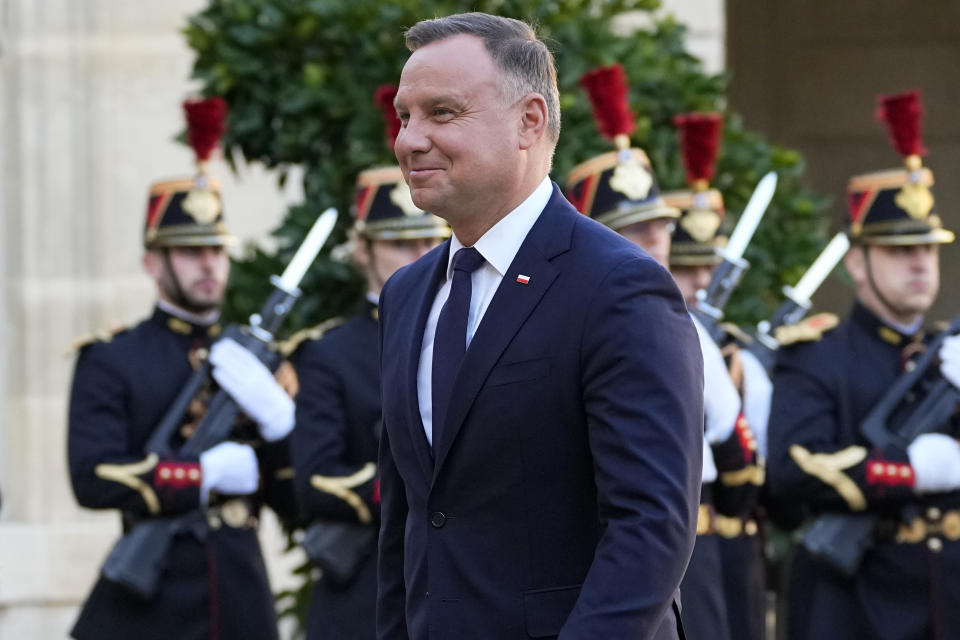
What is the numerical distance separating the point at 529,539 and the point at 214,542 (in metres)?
2.85

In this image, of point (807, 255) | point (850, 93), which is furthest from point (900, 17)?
point (807, 255)

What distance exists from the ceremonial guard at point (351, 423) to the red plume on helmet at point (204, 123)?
526 millimetres

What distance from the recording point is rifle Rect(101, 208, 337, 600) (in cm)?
503

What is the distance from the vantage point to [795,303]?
237 inches

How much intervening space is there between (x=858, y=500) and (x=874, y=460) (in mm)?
118

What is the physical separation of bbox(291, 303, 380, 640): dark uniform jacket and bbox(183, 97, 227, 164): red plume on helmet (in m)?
0.78

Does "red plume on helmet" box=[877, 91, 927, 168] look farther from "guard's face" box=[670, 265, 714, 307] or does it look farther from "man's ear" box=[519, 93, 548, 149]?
"man's ear" box=[519, 93, 548, 149]

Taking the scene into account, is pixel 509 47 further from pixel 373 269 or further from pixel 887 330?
pixel 887 330

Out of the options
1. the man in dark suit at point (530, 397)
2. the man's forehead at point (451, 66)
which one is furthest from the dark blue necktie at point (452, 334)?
the man's forehead at point (451, 66)

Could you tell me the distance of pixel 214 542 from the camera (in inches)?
206

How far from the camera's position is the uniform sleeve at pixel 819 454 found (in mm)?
5004

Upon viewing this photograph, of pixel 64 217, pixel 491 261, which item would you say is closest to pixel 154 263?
pixel 64 217

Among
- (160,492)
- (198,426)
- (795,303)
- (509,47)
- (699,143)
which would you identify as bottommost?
(160,492)

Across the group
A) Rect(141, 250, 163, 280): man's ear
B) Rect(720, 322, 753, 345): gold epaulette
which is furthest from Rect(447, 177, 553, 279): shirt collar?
Rect(141, 250, 163, 280): man's ear
